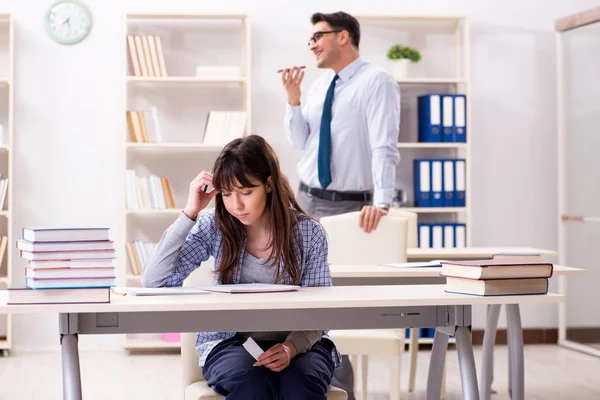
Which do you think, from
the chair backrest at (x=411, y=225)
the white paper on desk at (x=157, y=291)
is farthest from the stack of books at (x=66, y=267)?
the chair backrest at (x=411, y=225)

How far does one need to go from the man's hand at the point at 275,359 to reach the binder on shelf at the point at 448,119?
3.41m

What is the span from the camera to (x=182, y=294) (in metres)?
2.12

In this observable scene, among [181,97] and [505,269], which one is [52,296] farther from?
[181,97]

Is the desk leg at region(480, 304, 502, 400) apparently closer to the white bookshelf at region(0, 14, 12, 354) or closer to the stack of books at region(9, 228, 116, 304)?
the stack of books at region(9, 228, 116, 304)

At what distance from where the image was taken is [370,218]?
3.52 m

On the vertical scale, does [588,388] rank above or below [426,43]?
below

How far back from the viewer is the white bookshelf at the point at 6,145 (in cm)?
508

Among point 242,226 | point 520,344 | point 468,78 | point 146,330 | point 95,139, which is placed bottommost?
point 520,344

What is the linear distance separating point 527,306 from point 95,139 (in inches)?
111

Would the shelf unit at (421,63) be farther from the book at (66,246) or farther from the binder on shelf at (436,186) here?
the book at (66,246)

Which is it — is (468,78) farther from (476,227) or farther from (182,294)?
(182,294)

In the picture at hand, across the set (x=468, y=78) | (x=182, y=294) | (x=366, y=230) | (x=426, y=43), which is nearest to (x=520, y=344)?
(x=366, y=230)

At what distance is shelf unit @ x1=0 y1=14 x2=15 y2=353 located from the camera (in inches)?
200

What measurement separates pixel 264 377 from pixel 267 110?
353 centimetres
